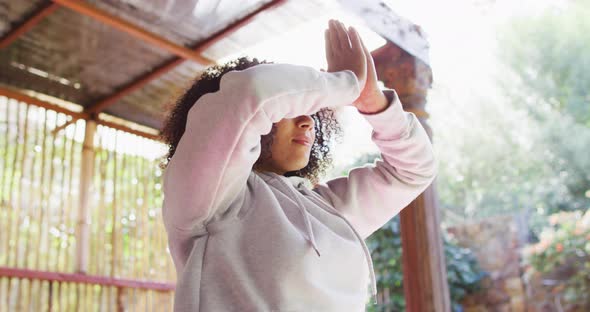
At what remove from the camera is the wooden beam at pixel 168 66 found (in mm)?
4234

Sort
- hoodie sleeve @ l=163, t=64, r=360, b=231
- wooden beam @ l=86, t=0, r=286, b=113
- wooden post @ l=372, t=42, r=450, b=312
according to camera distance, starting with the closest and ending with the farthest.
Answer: hoodie sleeve @ l=163, t=64, r=360, b=231
wooden post @ l=372, t=42, r=450, b=312
wooden beam @ l=86, t=0, r=286, b=113

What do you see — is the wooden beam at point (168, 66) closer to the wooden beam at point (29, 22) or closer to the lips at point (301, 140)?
the wooden beam at point (29, 22)

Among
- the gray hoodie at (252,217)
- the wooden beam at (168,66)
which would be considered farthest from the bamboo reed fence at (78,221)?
the gray hoodie at (252,217)

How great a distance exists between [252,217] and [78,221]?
4822 mm

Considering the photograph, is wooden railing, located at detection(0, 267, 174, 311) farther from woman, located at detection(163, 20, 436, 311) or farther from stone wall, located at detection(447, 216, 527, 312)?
stone wall, located at detection(447, 216, 527, 312)

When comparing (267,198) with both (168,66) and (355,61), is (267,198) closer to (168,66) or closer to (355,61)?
(355,61)

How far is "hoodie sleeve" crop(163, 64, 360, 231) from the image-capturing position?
1021 mm

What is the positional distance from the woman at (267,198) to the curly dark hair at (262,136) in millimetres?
164

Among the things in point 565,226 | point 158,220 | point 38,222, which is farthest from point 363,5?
point 565,226

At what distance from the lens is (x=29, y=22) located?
14.5ft

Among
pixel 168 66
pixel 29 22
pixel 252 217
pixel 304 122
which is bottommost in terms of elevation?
pixel 252 217

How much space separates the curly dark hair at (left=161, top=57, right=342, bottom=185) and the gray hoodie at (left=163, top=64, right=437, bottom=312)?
220mm

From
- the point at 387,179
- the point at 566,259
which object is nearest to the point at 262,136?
the point at 387,179

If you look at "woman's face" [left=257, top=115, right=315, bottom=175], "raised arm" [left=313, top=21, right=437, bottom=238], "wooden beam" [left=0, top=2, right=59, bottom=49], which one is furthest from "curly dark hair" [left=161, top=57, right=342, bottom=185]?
"wooden beam" [left=0, top=2, right=59, bottom=49]
